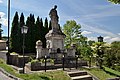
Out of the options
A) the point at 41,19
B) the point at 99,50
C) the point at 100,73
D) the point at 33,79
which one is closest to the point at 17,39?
the point at 41,19

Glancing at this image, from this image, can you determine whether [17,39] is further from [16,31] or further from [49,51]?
[49,51]

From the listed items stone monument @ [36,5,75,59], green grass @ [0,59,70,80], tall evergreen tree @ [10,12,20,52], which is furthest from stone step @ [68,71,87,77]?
tall evergreen tree @ [10,12,20,52]

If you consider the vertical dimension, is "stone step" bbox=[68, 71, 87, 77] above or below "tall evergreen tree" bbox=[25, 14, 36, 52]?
below

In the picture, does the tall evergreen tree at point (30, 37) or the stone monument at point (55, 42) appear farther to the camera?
the tall evergreen tree at point (30, 37)

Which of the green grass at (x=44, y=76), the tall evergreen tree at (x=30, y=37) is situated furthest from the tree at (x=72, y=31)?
the green grass at (x=44, y=76)

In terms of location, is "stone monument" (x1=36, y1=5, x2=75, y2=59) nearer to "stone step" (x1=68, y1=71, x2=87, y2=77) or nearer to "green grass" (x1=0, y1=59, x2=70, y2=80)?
"stone step" (x1=68, y1=71, x2=87, y2=77)

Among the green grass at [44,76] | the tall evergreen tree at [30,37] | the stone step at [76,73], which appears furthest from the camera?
the tall evergreen tree at [30,37]

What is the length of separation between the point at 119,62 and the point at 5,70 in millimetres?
19182

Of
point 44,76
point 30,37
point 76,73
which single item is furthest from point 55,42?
point 30,37

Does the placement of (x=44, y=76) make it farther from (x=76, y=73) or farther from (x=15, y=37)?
(x=15, y=37)

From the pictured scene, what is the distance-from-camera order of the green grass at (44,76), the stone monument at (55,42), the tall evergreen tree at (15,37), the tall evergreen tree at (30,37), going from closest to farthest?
the green grass at (44,76), the stone monument at (55,42), the tall evergreen tree at (15,37), the tall evergreen tree at (30,37)

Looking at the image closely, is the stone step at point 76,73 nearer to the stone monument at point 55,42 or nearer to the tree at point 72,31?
the stone monument at point 55,42

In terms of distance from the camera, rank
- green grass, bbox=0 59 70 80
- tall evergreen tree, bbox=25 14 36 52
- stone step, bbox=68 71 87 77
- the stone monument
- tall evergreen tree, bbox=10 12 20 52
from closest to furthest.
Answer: green grass, bbox=0 59 70 80, stone step, bbox=68 71 87 77, the stone monument, tall evergreen tree, bbox=10 12 20 52, tall evergreen tree, bbox=25 14 36 52

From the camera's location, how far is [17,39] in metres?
42.8
